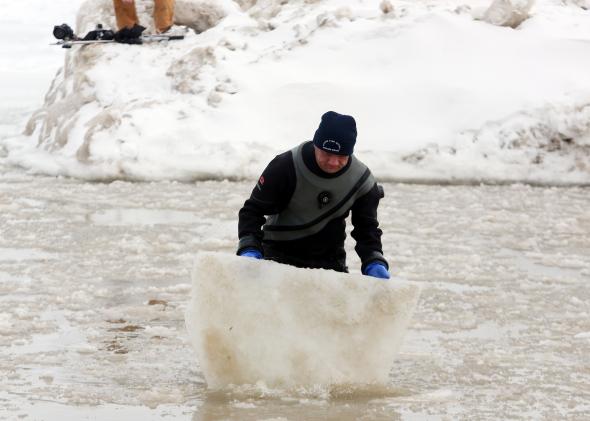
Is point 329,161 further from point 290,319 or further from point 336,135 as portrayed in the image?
point 290,319

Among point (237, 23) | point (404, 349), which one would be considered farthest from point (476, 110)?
point (404, 349)

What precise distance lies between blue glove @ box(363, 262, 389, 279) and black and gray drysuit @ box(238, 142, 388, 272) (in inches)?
1.2

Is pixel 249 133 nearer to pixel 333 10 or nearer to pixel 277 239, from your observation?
pixel 333 10

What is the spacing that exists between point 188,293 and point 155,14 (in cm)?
871

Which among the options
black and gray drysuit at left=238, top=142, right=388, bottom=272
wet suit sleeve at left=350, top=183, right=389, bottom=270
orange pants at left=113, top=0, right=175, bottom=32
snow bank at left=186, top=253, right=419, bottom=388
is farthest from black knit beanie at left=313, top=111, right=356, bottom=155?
orange pants at left=113, top=0, right=175, bottom=32

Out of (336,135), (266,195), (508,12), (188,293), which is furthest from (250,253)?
(508,12)

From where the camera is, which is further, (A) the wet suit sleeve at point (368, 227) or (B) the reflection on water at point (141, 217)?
(B) the reflection on water at point (141, 217)

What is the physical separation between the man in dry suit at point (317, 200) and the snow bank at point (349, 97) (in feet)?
22.3

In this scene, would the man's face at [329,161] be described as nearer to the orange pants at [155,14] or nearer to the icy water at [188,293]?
the icy water at [188,293]

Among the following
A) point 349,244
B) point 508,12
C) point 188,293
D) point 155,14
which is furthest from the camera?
point 155,14

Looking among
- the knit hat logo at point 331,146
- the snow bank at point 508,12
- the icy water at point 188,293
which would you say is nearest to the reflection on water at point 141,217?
the icy water at point 188,293

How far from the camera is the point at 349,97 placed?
42.6 feet

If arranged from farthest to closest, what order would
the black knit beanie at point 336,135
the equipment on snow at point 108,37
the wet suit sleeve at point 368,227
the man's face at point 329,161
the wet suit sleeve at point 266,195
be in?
1. the equipment on snow at point 108,37
2. the wet suit sleeve at point 368,227
3. the wet suit sleeve at point 266,195
4. the man's face at point 329,161
5. the black knit beanie at point 336,135

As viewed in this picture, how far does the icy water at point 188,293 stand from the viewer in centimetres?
491
